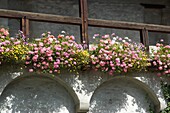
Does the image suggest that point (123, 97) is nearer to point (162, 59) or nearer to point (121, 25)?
point (162, 59)

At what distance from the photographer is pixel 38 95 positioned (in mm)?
7633

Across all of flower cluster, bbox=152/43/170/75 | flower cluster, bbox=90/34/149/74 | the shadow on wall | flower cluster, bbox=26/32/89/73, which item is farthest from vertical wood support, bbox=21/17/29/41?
flower cluster, bbox=152/43/170/75

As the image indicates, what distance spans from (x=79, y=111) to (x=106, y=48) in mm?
1293

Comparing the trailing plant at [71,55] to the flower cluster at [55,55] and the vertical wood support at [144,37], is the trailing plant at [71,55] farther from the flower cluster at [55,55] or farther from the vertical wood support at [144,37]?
the vertical wood support at [144,37]

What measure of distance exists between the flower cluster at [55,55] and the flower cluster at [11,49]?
13 cm

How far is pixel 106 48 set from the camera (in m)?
7.68

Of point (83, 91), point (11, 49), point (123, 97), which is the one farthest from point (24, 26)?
point (123, 97)

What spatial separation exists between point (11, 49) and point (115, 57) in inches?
77.9

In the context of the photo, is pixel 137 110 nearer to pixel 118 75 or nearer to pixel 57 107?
pixel 118 75

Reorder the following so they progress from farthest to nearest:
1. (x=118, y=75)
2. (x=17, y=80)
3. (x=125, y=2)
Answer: (x=125, y=2), (x=118, y=75), (x=17, y=80)

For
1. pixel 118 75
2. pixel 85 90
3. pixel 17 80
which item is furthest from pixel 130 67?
pixel 17 80

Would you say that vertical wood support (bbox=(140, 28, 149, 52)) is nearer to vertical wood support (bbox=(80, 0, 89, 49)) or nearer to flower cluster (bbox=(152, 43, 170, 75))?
flower cluster (bbox=(152, 43, 170, 75))

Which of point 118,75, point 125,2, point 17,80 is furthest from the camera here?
point 125,2

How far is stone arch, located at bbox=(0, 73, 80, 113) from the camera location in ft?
24.3
